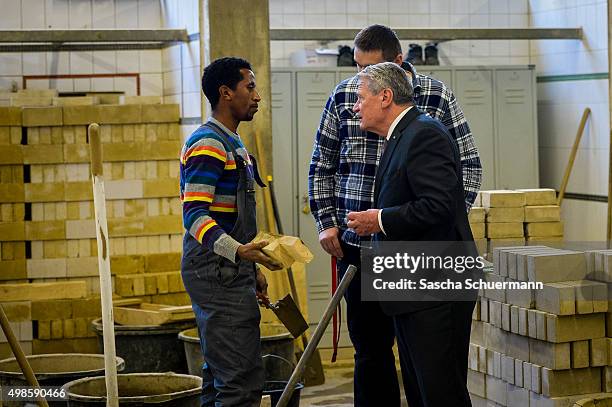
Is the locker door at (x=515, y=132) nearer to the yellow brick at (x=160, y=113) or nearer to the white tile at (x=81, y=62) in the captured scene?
the yellow brick at (x=160, y=113)

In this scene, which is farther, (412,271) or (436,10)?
(436,10)

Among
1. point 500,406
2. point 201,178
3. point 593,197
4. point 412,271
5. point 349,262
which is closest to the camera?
point 412,271

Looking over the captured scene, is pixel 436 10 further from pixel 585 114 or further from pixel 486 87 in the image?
pixel 585 114

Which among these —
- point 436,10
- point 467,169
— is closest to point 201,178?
point 467,169

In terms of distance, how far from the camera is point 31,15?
8492mm

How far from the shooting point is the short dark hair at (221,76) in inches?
170

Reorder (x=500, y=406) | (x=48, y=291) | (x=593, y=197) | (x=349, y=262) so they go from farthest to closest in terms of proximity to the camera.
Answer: (x=593, y=197), (x=48, y=291), (x=500, y=406), (x=349, y=262)

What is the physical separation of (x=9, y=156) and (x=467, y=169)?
13.1ft

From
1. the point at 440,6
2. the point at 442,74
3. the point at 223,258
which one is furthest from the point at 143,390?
the point at 440,6

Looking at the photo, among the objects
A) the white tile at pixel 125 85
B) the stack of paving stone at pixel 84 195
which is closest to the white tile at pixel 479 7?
the white tile at pixel 125 85

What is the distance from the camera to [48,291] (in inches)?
281

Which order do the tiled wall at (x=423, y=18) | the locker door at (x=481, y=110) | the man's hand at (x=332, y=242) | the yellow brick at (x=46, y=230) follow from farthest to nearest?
the tiled wall at (x=423, y=18) < the locker door at (x=481, y=110) < the yellow brick at (x=46, y=230) < the man's hand at (x=332, y=242)

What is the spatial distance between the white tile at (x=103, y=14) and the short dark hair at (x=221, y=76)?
178 inches

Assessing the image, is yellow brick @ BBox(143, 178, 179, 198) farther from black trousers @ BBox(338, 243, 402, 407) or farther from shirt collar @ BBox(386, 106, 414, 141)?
shirt collar @ BBox(386, 106, 414, 141)
